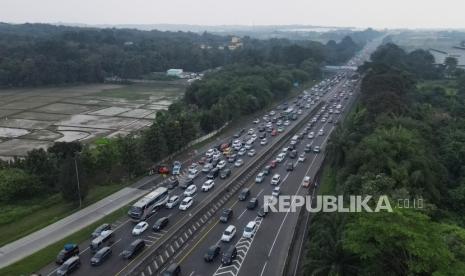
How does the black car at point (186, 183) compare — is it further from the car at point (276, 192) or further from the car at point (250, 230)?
the car at point (250, 230)

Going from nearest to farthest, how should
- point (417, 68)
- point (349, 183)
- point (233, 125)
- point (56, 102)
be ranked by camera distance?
point (349, 183) → point (233, 125) → point (56, 102) → point (417, 68)

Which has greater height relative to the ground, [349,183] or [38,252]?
[349,183]

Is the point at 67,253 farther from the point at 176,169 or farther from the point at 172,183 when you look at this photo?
the point at 176,169

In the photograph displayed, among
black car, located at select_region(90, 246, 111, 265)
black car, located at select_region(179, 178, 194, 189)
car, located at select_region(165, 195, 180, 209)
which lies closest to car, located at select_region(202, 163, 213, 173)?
black car, located at select_region(179, 178, 194, 189)

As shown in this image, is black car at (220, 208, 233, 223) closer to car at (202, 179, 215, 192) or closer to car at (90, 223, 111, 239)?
car at (202, 179, 215, 192)

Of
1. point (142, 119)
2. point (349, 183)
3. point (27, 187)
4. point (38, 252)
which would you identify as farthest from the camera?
point (142, 119)

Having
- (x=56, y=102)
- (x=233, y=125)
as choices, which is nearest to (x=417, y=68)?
(x=233, y=125)

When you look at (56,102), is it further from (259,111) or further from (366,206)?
(366,206)

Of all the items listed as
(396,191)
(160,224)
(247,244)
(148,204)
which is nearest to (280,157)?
(148,204)
